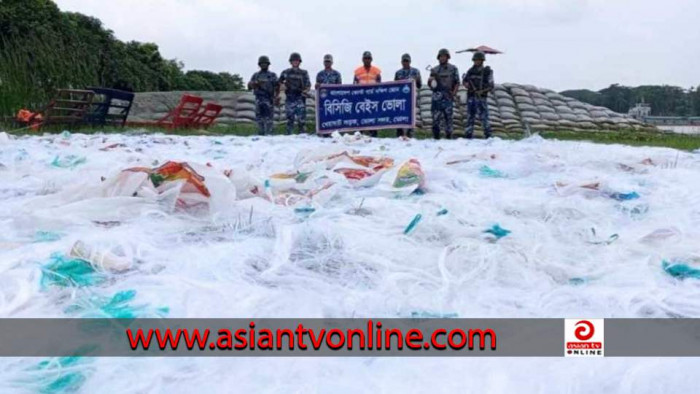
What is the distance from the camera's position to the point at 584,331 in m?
1.71

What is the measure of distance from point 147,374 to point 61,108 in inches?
340

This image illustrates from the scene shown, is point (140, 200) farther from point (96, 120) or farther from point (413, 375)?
point (96, 120)

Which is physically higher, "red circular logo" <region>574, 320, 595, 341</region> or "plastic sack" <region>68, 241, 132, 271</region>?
"plastic sack" <region>68, 241, 132, 271</region>

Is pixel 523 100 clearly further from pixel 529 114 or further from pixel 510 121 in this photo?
pixel 510 121

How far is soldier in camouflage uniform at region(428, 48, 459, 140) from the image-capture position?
9.15 meters

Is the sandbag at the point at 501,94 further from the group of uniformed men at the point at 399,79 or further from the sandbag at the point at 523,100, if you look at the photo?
the group of uniformed men at the point at 399,79

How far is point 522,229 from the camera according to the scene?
8.58 feet

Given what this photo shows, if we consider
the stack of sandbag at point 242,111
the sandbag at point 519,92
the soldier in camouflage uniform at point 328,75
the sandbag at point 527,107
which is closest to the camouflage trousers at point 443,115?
the soldier in camouflage uniform at point 328,75

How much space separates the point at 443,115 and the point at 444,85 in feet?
1.41

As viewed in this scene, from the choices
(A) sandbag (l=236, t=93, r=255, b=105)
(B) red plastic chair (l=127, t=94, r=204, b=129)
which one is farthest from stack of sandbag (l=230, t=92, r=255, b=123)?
(B) red plastic chair (l=127, t=94, r=204, b=129)

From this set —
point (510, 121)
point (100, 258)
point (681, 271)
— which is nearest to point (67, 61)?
point (510, 121)

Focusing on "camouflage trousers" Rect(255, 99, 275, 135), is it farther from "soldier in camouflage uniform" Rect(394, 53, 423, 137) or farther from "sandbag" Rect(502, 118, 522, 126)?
"sandbag" Rect(502, 118, 522, 126)

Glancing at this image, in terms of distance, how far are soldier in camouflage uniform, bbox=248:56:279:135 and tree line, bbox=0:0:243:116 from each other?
12.3ft

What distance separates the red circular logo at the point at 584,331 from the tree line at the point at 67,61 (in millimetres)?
10207
